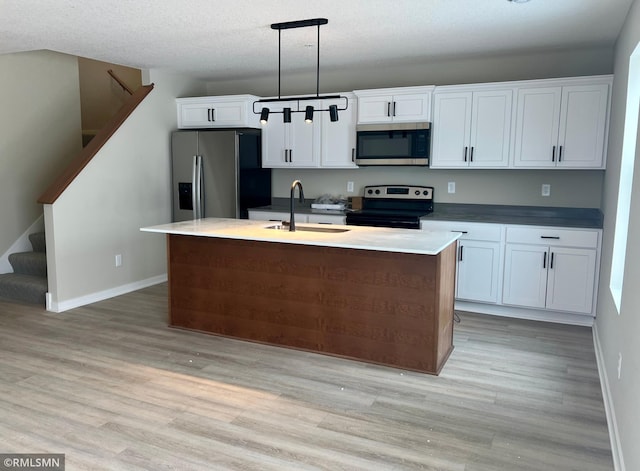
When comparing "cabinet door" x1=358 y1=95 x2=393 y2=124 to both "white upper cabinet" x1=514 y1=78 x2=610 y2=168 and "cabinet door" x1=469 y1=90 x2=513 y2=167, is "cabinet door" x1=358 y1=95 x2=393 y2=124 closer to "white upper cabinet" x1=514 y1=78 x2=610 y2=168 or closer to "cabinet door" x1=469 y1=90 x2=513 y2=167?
"cabinet door" x1=469 y1=90 x2=513 y2=167

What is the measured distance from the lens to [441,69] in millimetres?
5027

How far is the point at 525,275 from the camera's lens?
432cm

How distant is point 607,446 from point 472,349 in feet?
4.29

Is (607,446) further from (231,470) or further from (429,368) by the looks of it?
(231,470)

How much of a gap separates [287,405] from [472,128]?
308cm

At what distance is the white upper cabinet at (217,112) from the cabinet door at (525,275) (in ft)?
9.88

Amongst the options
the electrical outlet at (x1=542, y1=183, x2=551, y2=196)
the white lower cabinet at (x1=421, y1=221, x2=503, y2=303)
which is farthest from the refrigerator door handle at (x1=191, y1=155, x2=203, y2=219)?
the electrical outlet at (x1=542, y1=183, x2=551, y2=196)

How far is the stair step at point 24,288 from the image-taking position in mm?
4703

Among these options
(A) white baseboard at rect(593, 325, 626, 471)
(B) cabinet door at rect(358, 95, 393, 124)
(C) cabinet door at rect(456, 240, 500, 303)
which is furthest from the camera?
(B) cabinet door at rect(358, 95, 393, 124)

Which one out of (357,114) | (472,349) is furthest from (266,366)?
(357,114)

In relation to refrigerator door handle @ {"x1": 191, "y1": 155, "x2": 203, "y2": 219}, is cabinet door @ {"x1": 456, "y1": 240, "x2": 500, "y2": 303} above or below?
below

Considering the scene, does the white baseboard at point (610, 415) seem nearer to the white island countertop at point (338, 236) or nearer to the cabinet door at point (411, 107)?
the white island countertop at point (338, 236)

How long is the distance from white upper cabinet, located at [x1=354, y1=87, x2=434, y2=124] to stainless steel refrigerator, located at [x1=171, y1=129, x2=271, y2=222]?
1.30 m

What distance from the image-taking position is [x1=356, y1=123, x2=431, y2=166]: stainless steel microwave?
480cm
